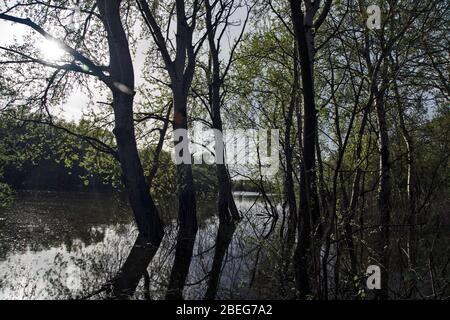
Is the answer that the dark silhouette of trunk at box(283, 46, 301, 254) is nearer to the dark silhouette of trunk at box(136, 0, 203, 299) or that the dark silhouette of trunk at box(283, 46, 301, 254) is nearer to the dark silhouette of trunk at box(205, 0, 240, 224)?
the dark silhouette of trunk at box(136, 0, 203, 299)

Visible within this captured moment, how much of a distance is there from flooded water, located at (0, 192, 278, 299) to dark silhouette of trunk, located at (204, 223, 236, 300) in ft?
0.29

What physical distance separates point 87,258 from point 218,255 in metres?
2.46

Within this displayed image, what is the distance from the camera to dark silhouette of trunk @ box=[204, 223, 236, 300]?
5215mm

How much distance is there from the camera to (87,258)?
7.18 m

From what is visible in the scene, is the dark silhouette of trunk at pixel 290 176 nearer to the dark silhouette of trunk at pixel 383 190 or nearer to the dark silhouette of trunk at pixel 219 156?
the dark silhouette of trunk at pixel 383 190

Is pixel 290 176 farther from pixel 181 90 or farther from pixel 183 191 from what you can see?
pixel 181 90

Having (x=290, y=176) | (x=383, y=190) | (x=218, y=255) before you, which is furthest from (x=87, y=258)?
(x=383, y=190)

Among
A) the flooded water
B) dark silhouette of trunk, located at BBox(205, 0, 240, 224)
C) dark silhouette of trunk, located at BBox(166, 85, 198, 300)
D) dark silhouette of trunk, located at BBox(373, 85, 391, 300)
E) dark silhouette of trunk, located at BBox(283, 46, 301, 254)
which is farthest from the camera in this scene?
dark silhouette of trunk, located at BBox(205, 0, 240, 224)

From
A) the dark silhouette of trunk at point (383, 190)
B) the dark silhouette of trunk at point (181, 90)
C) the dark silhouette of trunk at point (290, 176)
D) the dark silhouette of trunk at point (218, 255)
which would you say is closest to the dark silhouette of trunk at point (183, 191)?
the dark silhouette of trunk at point (181, 90)

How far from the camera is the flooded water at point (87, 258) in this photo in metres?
5.20

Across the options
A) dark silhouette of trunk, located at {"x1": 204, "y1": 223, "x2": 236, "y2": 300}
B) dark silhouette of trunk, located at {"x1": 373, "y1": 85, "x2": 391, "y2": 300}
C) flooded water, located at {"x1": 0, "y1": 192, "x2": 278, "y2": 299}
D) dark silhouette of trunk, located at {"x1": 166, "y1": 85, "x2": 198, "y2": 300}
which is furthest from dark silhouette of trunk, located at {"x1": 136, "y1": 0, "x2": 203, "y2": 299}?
dark silhouette of trunk, located at {"x1": 373, "y1": 85, "x2": 391, "y2": 300}

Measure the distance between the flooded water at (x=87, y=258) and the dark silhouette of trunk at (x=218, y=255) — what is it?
0.29ft

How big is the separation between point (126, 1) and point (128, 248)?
7.36 metres

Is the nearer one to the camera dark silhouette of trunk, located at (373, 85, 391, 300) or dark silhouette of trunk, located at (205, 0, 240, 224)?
dark silhouette of trunk, located at (373, 85, 391, 300)
